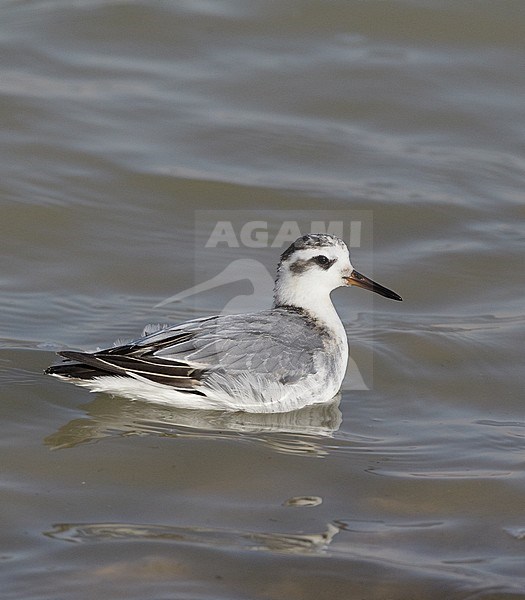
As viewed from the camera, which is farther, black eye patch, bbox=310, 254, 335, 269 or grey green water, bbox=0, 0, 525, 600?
black eye patch, bbox=310, 254, 335, 269

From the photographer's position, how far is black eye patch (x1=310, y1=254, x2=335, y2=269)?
933 cm

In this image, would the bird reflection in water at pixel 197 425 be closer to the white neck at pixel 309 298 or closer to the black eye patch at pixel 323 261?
the white neck at pixel 309 298

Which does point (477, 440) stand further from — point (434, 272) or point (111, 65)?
point (111, 65)

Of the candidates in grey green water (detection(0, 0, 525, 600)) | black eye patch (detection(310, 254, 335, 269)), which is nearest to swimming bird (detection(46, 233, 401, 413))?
black eye patch (detection(310, 254, 335, 269))

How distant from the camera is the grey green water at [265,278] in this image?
6.34 metres

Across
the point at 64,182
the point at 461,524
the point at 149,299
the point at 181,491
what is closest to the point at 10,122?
the point at 64,182

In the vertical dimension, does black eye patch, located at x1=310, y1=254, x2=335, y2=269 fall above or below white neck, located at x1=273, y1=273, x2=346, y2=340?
above

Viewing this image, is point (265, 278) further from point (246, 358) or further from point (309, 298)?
point (246, 358)

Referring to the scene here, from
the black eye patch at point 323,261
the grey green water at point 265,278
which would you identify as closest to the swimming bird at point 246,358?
the black eye patch at point 323,261

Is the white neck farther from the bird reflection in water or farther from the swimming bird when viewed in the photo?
the bird reflection in water

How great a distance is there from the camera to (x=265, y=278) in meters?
11.1

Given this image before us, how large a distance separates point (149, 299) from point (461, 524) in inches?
178

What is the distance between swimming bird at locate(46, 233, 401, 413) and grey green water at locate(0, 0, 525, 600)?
0.21 m

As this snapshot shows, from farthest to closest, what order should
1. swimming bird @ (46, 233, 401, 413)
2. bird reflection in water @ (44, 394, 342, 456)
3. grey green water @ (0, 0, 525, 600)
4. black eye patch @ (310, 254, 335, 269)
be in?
black eye patch @ (310, 254, 335, 269)
swimming bird @ (46, 233, 401, 413)
bird reflection in water @ (44, 394, 342, 456)
grey green water @ (0, 0, 525, 600)
